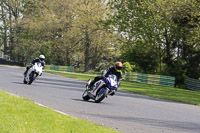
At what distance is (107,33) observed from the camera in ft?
219

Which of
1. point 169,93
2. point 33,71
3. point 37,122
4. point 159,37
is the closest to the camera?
point 37,122

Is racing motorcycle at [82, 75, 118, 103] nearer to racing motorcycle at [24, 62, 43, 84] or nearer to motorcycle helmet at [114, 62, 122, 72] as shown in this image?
motorcycle helmet at [114, 62, 122, 72]

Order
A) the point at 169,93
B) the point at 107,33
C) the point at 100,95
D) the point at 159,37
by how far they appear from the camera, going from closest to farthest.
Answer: the point at 100,95 → the point at 169,93 → the point at 159,37 → the point at 107,33

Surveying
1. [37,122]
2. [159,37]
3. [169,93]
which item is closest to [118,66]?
[37,122]

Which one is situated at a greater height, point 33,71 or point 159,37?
point 159,37

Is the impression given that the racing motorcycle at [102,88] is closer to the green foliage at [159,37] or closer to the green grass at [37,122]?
the green grass at [37,122]

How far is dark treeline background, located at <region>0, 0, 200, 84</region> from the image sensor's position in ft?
148

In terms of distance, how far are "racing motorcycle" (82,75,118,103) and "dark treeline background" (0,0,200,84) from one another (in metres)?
22.5

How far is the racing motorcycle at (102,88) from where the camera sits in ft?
49.5

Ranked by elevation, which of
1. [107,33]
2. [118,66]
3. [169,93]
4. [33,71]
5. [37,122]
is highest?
[107,33]

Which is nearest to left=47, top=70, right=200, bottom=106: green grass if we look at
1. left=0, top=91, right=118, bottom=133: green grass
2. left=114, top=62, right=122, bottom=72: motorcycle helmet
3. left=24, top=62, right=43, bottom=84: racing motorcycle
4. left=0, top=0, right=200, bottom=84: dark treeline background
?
left=24, top=62, right=43, bottom=84: racing motorcycle

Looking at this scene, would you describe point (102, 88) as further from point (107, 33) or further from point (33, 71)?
point (107, 33)

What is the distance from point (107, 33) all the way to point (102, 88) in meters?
51.7

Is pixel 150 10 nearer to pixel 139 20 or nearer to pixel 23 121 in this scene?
pixel 139 20
